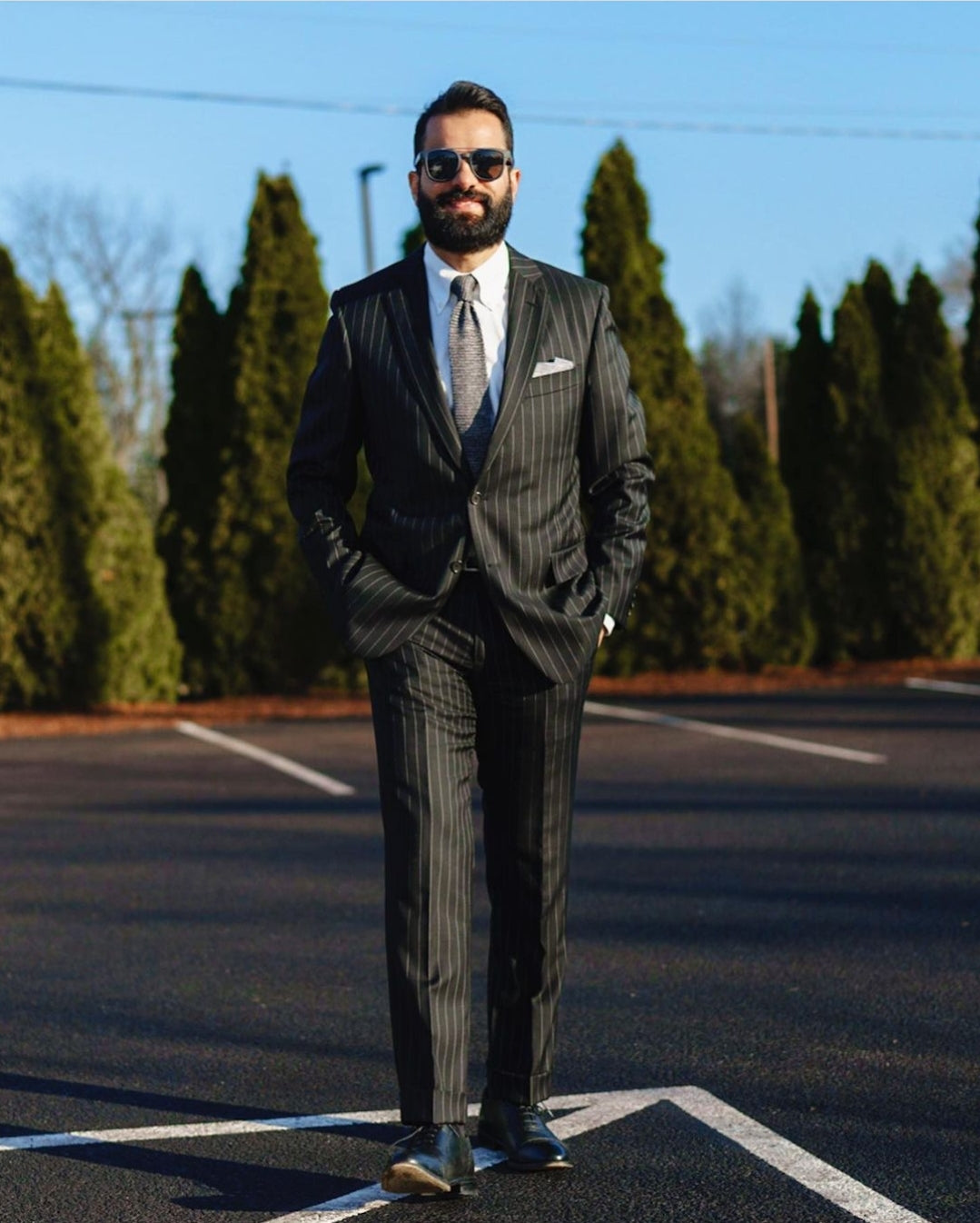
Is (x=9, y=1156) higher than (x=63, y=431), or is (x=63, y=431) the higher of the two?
(x=63, y=431)

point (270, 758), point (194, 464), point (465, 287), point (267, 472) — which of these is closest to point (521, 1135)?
point (465, 287)

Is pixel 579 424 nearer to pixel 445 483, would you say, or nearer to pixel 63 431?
pixel 445 483

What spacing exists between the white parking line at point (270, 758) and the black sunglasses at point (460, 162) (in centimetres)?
713

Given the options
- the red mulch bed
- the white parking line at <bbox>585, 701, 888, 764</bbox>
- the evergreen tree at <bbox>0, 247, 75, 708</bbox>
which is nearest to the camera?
the white parking line at <bbox>585, 701, 888, 764</bbox>

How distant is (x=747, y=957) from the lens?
6.18 m

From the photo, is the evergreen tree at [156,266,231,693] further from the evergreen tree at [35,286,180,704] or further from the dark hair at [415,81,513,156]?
the dark hair at [415,81,513,156]

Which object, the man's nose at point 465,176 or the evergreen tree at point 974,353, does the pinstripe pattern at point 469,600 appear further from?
the evergreen tree at point 974,353

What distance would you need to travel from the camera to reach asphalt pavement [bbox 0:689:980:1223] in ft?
12.8

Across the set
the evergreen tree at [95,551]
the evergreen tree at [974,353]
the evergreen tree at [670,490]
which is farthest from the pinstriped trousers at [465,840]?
the evergreen tree at [974,353]

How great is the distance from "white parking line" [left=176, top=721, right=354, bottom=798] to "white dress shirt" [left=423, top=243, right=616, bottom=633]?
6972mm

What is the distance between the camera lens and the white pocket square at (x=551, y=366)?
392cm

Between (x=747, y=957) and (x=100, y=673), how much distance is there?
12047 mm

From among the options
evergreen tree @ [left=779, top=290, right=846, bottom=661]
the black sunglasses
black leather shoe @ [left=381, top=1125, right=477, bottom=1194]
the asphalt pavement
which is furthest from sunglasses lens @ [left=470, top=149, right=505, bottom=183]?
evergreen tree @ [left=779, top=290, right=846, bottom=661]

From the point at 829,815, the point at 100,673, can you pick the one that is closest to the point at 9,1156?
the point at 829,815
